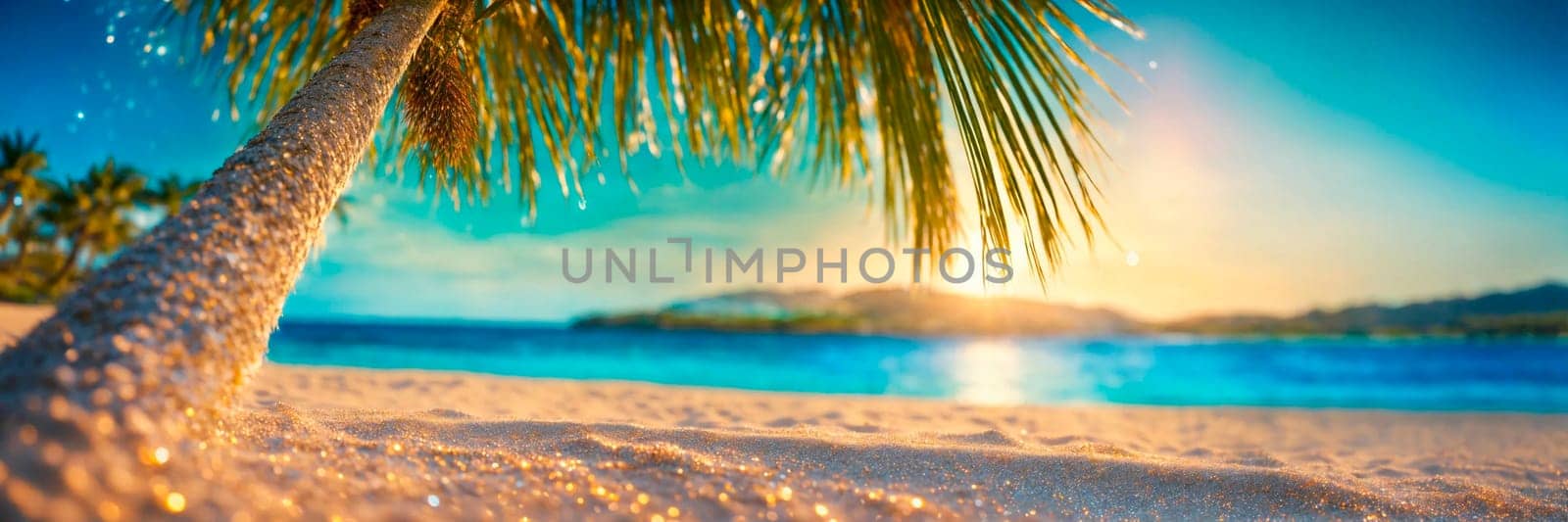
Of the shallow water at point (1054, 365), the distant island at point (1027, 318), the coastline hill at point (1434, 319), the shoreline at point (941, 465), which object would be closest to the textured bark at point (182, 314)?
the shoreline at point (941, 465)

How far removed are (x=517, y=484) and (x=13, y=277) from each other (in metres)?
27.3

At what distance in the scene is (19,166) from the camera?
17.2 meters

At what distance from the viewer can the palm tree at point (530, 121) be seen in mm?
944

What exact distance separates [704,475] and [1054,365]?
18.4m

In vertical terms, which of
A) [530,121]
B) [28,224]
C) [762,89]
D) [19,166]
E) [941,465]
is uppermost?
[19,166]

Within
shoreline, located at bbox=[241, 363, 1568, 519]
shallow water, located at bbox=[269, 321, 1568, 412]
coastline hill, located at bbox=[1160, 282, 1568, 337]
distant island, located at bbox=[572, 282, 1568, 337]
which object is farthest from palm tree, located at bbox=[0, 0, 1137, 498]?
coastline hill, located at bbox=[1160, 282, 1568, 337]

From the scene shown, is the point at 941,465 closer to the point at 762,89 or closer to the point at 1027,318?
the point at 762,89

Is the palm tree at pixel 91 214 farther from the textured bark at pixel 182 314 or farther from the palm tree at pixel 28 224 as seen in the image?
the textured bark at pixel 182 314

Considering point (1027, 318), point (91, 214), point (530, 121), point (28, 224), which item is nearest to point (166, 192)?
point (91, 214)

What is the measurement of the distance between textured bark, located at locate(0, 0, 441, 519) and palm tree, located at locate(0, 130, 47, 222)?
23251 mm

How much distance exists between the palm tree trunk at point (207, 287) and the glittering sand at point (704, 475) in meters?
0.09

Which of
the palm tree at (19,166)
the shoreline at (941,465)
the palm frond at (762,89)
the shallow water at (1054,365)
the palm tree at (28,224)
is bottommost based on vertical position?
the shallow water at (1054,365)

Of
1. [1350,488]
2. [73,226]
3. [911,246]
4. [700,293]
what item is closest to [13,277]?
[73,226]

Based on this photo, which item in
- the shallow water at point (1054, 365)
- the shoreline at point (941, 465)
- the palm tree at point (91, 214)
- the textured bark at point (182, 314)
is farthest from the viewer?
the palm tree at point (91, 214)
